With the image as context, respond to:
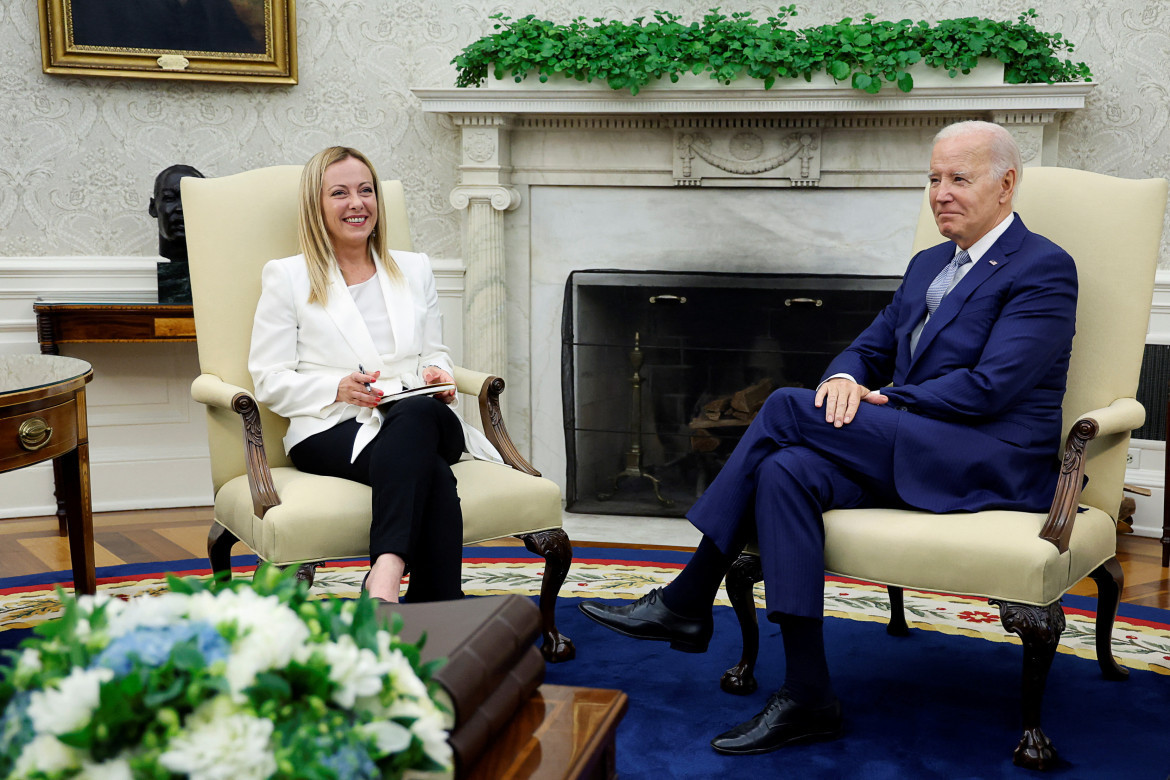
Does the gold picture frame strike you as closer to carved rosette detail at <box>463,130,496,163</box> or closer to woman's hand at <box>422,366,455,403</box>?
carved rosette detail at <box>463,130,496,163</box>

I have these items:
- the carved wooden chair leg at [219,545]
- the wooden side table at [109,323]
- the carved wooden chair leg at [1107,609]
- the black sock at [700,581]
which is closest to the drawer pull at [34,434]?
the carved wooden chair leg at [219,545]

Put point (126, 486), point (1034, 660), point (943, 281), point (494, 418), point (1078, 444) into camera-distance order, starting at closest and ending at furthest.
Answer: point (1034, 660) → point (1078, 444) → point (943, 281) → point (494, 418) → point (126, 486)

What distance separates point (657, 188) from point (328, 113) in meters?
1.34

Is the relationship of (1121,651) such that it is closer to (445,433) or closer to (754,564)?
(754,564)

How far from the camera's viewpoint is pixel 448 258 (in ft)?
13.8

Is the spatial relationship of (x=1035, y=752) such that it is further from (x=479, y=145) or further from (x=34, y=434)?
(x=479, y=145)

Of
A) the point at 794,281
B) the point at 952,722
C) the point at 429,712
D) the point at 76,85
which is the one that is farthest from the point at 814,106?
the point at 429,712

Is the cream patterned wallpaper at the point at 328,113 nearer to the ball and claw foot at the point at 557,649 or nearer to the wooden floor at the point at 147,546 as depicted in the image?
the wooden floor at the point at 147,546

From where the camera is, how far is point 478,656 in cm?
123

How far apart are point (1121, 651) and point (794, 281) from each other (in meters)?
1.80

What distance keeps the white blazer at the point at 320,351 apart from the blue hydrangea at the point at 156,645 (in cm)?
148

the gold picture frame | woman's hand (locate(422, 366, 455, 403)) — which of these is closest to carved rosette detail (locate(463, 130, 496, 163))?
the gold picture frame

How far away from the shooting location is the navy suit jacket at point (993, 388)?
2.12m

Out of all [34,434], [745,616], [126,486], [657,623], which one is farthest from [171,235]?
[745,616]
